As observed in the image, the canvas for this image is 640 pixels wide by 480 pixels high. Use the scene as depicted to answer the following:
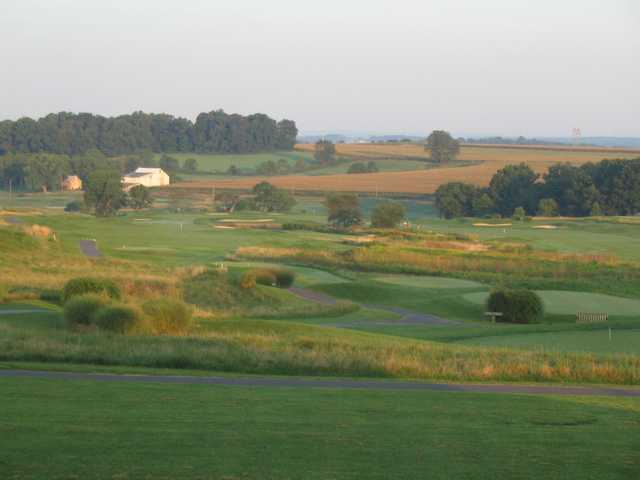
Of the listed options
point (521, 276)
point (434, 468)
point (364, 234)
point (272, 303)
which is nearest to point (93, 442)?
point (434, 468)

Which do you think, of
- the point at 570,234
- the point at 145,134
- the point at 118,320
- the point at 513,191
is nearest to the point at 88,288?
the point at 118,320

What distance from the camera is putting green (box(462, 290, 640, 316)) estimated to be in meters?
36.4

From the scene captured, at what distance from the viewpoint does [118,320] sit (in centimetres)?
2359

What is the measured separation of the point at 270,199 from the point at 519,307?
73613 millimetres

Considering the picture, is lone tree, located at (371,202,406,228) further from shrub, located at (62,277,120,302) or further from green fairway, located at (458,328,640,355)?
green fairway, located at (458,328,640,355)

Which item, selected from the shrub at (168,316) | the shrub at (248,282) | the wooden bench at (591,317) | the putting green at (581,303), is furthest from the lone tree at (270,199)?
the shrub at (168,316)

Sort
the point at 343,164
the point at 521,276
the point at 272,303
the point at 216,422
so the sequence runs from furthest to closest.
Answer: the point at 343,164 < the point at 521,276 < the point at 272,303 < the point at 216,422

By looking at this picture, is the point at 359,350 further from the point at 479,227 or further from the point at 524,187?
the point at 524,187

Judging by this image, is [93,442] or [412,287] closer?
[93,442]

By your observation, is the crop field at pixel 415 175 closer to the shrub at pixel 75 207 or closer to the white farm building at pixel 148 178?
the white farm building at pixel 148 178

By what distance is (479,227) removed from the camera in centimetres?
8712

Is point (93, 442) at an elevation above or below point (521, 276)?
above

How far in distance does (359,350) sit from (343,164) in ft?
464

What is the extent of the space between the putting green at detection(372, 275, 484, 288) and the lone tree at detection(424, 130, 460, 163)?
368 feet
